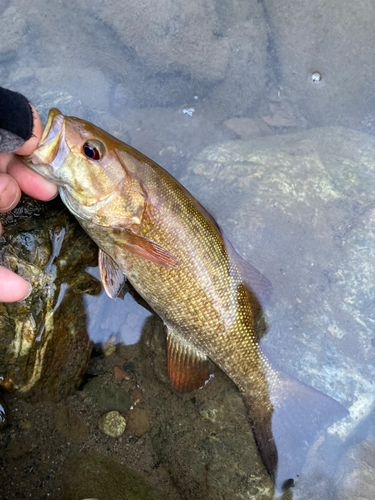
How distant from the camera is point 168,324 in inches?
108

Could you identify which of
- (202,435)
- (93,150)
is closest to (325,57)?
(93,150)

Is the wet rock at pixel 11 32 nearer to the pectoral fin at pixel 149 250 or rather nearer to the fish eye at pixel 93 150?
the fish eye at pixel 93 150

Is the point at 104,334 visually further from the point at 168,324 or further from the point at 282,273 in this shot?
the point at 282,273

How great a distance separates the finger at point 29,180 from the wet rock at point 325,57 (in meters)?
2.47

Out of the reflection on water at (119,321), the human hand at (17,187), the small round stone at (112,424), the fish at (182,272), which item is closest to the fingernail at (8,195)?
the human hand at (17,187)

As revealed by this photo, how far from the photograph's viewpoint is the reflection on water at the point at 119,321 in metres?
2.98

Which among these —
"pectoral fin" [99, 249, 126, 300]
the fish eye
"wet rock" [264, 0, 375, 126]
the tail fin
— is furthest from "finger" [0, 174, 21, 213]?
"wet rock" [264, 0, 375, 126]

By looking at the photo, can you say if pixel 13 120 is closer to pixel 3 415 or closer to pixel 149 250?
pixel 149 250

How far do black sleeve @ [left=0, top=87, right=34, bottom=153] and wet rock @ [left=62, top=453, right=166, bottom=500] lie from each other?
2495mm

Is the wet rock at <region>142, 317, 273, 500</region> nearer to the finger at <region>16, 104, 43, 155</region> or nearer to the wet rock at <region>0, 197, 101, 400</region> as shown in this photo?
the wet rock at <region>0, 197, 101, 400</region>

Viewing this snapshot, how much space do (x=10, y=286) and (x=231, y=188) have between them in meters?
1.91

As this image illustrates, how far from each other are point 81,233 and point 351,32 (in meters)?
3.12

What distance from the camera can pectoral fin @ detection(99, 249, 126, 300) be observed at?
2598 mm

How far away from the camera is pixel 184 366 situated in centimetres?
281
